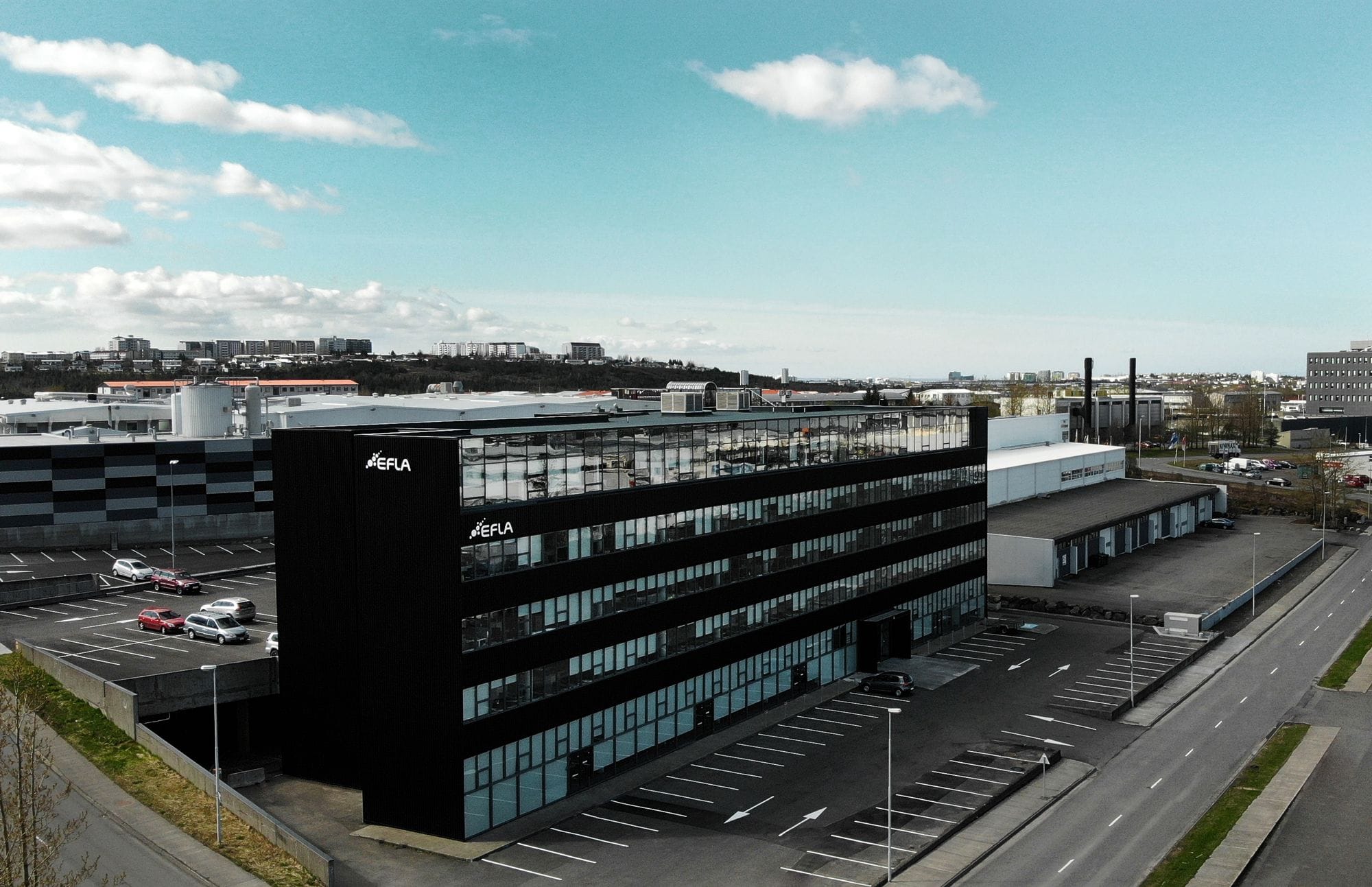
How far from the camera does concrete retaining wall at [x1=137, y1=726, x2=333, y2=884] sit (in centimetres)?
3528

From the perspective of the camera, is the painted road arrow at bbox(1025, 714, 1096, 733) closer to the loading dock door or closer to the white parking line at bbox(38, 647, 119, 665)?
the loading dock door

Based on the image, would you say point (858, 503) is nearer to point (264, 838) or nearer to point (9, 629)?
point (264, 838)

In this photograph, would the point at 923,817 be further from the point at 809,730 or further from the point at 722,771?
the point at 809,730

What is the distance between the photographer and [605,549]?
151 ft

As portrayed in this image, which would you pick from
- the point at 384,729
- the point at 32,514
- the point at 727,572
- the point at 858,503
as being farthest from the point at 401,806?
the point at 32,514

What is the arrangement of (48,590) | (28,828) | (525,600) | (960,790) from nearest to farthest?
(28,828), (525,600), (960,790), (48,590)

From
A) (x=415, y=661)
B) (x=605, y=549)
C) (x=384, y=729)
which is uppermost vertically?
(x=605, y=549)

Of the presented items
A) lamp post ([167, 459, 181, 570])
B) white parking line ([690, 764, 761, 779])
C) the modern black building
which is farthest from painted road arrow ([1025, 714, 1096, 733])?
lamp post ([167, 459, 181, 570])

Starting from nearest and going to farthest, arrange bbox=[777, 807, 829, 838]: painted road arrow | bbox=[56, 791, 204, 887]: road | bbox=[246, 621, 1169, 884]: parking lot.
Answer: bbox=[56, 791, 204, 887]: road < bbox=[246, 621, 1169, 884]: parking lot < bbox=[777, 807, 829, 838]: painted road arrow

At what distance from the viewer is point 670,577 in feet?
161

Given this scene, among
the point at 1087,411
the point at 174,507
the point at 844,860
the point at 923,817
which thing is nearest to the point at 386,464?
the point at 844,860

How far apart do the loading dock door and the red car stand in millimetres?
37845

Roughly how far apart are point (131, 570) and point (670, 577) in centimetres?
4550

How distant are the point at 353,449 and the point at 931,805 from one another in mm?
26996
